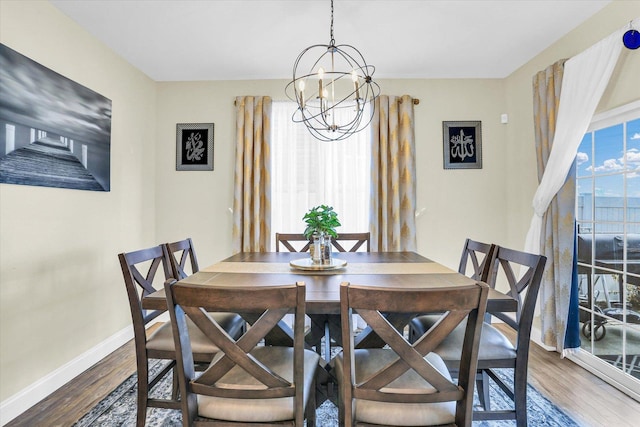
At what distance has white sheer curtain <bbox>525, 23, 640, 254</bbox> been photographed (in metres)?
2.28

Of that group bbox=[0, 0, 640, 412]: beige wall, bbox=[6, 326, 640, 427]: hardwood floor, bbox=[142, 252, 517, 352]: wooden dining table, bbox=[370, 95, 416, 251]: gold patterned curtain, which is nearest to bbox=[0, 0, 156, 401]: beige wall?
bbox=[0, 0, 640, 412]: beige wall

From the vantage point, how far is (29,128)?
2.09 metres

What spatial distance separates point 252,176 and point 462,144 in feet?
7.46

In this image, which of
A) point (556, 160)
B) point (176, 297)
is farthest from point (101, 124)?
point (556, 160)

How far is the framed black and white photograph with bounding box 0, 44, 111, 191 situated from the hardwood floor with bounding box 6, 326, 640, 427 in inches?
54.4

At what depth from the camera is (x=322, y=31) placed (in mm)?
2703

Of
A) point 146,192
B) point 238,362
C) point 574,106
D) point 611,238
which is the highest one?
point 574,106

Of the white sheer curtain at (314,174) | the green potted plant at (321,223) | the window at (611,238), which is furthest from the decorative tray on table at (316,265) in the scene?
the window at (611,238)

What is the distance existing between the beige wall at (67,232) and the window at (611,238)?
151 inches

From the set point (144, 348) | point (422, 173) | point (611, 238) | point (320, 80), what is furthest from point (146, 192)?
point (611, 238)

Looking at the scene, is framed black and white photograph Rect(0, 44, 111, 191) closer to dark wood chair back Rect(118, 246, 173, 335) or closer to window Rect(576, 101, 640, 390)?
dark wood chair back Rect(118, 246, 173, 335)

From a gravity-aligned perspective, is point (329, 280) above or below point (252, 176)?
below

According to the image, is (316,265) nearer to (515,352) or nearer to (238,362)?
(238,362)

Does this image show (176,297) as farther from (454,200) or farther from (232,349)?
(454,200)
